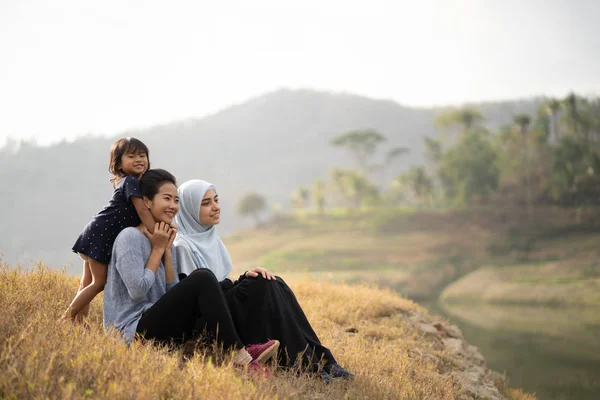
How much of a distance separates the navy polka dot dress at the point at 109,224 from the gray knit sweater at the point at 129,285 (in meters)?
0.25

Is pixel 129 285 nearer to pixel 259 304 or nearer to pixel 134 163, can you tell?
pixel 259 304

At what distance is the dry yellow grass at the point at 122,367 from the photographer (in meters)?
2.63

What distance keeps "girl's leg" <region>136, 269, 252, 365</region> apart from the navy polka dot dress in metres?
0.66

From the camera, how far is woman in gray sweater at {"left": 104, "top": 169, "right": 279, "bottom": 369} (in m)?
3.31

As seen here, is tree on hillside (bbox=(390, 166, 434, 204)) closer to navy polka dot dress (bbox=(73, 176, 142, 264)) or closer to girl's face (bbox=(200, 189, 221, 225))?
girl's face (bbox=(200, 189, 221, 225))

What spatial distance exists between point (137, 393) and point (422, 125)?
107494mm

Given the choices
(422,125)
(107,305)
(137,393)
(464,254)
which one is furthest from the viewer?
(422,125)

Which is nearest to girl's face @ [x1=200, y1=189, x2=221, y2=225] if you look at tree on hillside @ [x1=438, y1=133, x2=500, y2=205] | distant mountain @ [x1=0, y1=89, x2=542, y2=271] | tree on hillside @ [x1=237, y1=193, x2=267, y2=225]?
tree on hillside @ [x1=438, y1=133, x2=500, y2=205]

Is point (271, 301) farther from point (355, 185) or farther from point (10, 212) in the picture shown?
point (10, 212)

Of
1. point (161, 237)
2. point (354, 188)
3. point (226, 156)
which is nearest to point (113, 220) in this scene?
point (161, 237)

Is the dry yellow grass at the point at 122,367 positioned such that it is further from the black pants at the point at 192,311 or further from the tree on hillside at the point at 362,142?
the tree on hillside at the point at 362,142

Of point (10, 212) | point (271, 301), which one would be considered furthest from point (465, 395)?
point (10, 212)

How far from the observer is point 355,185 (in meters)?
50.1

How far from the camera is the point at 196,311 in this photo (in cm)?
345
